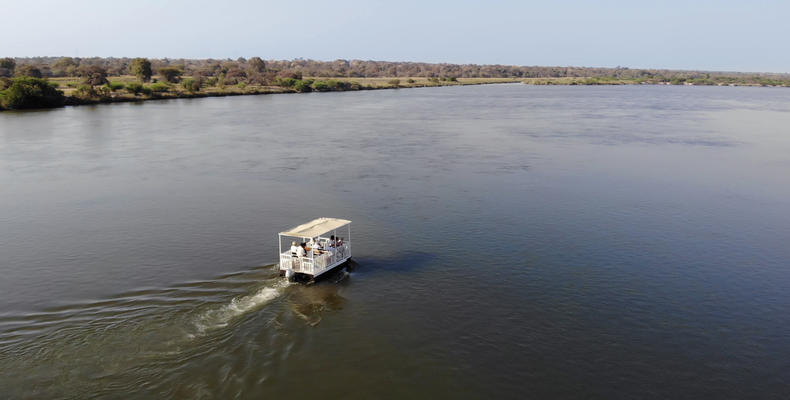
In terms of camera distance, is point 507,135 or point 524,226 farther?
point 507,135

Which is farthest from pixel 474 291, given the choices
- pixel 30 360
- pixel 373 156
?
pixel 373 156

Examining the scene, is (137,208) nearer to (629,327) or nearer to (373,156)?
(373,156)

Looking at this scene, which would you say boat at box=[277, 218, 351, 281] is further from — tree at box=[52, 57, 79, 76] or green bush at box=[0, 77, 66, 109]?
tree at box=[52, 57, 79, 76]

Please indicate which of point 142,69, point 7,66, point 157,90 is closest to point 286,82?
point 142,69

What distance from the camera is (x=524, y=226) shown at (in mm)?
28094

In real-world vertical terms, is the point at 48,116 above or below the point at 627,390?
above

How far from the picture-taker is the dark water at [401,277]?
1527cm

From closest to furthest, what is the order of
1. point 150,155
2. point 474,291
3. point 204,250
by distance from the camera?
point 474,291
point 204,250
point 150,155

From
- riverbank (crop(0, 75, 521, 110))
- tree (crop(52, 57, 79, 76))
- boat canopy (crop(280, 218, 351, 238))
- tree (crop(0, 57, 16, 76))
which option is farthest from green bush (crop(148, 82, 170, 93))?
boat canopy (crop(280, 218, 351, 238))

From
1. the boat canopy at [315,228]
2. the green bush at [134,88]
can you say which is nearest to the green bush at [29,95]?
the green bush at [134,88]

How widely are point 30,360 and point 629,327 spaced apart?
58.5ft

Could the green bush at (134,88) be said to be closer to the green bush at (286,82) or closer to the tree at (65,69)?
the green bush at (286,82)

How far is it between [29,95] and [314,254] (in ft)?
245

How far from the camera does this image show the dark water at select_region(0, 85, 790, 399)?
15.3 metres
